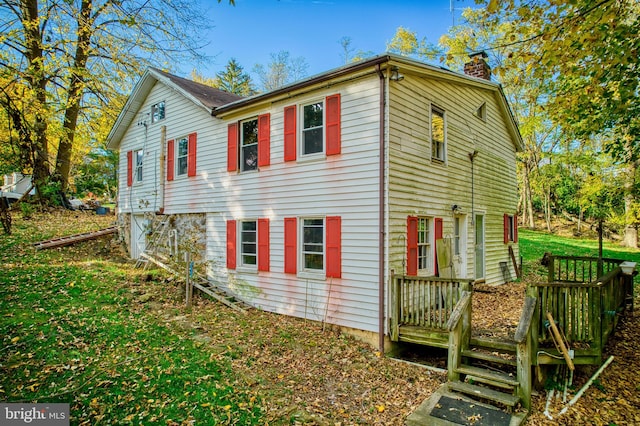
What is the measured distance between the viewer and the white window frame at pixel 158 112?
13.4 metres

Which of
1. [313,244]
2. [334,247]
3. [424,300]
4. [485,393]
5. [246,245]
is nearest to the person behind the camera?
→ [485,393]

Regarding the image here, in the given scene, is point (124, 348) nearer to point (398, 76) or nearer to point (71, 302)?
point (71, 302)

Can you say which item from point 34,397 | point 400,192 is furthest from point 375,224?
point 34,397

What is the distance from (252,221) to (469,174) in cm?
668

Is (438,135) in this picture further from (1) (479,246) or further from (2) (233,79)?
(2) (233,79)

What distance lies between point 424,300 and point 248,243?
5.35 meters

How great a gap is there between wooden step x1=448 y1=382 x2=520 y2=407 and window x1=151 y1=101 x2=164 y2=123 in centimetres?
1292

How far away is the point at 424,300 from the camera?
699 cm

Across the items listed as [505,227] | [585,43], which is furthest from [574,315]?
[505,227]

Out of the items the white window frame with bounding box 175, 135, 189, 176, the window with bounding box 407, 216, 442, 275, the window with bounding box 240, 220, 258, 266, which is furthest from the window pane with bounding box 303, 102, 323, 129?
the white window frame with bounding box 175, 135, 189, 176

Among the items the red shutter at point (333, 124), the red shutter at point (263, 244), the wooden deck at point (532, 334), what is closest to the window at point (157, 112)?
the red shutter at point (263, 244)

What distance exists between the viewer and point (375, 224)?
24.7ft

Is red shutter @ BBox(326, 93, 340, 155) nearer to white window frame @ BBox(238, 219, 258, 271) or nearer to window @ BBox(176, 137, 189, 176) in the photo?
white window frame @ BBox(238, 219, 258, 271)

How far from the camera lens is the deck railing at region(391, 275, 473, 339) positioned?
21.4 feet
